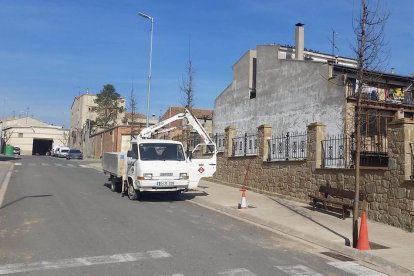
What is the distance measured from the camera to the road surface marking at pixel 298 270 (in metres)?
7.20

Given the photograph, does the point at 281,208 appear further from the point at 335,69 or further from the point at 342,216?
the point at 335,69

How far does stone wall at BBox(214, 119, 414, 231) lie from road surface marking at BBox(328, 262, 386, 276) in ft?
13.0

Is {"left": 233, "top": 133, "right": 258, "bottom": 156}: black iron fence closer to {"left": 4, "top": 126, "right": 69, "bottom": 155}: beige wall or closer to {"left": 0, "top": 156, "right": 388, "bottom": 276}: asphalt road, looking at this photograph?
{"left": 0, "top": 156, "right": 388, "bottom": 276}: asphalt road

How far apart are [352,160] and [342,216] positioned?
3473 mm

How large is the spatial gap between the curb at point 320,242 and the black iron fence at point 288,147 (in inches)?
158

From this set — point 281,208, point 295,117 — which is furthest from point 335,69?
point 281,208

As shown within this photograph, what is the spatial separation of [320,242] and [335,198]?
468 centimetres

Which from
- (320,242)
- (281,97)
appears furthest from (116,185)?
(281,97)

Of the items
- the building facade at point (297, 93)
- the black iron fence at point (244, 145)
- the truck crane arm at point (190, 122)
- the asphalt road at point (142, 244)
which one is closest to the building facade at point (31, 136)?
the building facade at point (297, 93)

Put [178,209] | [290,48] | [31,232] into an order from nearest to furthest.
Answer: [31,232], [178,209], [290,48]

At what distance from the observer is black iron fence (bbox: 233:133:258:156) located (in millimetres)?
→ 22370

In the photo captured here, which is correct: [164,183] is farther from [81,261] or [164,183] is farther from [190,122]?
[81,261]

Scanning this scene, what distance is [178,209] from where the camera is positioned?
14.4 meters

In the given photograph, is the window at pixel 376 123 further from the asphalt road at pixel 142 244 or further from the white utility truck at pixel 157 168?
the asphalt road at pixel 142 244
